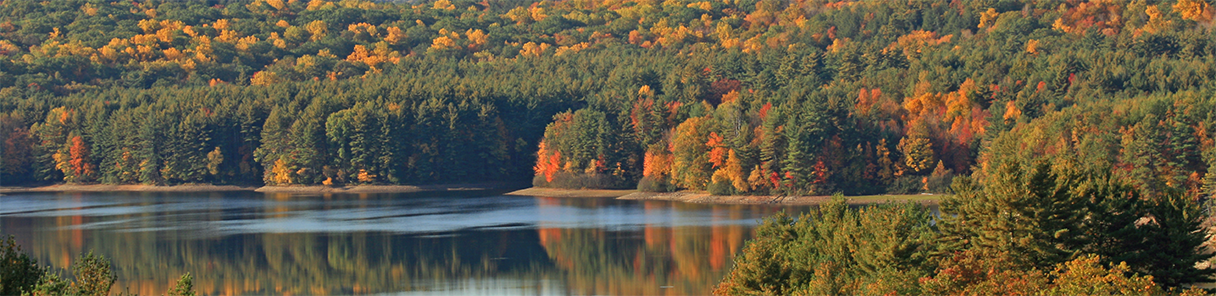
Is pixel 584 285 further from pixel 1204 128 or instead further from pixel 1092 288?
pixel 1204 128

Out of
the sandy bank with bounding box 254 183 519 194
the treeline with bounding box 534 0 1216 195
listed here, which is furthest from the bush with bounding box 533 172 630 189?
the sandy bank with bounding box 254 183 519 194

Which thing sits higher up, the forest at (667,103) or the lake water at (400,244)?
the forest at (667,103)

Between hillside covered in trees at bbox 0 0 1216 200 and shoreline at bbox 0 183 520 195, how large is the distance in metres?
1.36

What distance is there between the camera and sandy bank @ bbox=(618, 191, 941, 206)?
95125 millimetres

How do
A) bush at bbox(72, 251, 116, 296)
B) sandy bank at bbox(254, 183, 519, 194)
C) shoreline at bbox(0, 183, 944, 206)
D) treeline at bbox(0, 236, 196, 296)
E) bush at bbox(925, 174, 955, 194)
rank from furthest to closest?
sandy bank at bbox(254, 183, 519, 194) → shoreline at bbox(0, 183, 944, 206) → bush at bbox(925, 174, 955, 194) → bush at bbox(72, 251, 116, 296) → treeline at bbox(0, 236, 196, 296)

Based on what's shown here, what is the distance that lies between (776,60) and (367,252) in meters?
86.2

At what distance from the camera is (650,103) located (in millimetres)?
125250

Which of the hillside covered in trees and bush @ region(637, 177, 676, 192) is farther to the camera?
bush @ region(637, 177, 676, 192)

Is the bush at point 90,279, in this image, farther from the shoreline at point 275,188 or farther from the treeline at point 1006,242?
the shoreline at point 275,188

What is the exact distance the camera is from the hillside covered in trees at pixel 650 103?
10212cm

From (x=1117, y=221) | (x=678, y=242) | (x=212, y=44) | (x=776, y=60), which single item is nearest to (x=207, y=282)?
(x=678, y=242)

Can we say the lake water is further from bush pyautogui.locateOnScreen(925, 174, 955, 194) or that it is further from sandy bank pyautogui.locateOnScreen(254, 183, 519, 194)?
sandy bank pyautogui.locateOnScreen(254, 183, 519, 194)

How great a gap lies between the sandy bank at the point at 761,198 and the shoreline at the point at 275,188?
2403 centimetres

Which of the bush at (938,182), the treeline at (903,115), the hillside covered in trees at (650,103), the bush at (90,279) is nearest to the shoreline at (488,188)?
the hillside covered in trees at (650,103)
